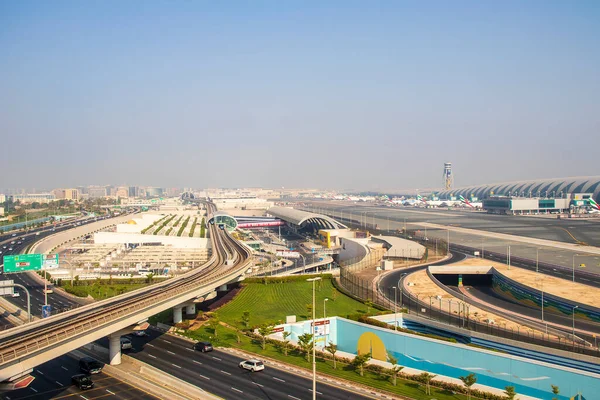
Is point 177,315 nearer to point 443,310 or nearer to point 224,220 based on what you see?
point 443,310

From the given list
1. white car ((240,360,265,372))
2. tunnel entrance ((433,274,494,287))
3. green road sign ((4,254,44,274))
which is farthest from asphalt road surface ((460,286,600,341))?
green road sign ((4,254,44,274))

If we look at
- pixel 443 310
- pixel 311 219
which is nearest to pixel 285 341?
pixel 443 310

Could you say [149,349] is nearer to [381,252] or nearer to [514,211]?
[381,252]

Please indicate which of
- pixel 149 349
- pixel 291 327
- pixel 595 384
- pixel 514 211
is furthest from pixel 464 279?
pixel 514 211

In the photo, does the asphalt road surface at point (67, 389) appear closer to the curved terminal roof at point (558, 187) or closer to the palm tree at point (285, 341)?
the palm tree at point (285, 341)

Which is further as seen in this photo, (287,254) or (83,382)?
(287,254)

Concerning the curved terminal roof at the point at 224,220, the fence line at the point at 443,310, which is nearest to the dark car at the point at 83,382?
the fence line at the point at 443,310
